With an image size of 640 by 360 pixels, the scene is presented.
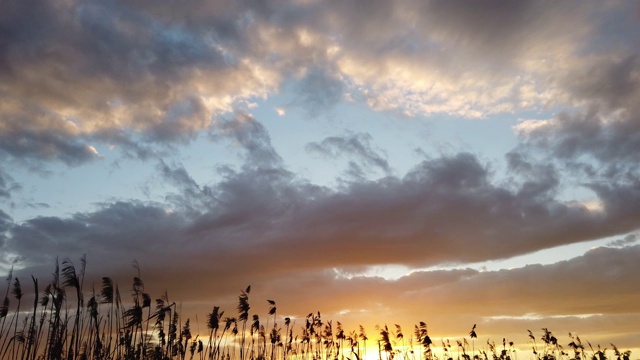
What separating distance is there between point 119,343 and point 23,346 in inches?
194

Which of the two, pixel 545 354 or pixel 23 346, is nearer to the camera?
pixel 23 346

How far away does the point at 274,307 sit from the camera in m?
30.1

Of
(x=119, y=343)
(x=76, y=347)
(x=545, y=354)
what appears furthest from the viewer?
(x=545, y=354)

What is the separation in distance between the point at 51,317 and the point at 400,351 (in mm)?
21330

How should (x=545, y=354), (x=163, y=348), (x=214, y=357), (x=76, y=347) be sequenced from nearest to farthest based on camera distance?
(x=76, y=347) → (x=163, y=348) → (x=214, y=357) → (x=545, y=354)

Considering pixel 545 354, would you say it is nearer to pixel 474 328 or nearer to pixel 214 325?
pixel 474 328

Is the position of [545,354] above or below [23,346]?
below

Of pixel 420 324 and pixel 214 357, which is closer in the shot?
pixel 214 357

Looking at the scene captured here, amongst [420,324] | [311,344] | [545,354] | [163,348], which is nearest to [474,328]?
[420,324]

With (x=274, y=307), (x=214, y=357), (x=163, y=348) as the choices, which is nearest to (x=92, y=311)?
(x=163, y=348)

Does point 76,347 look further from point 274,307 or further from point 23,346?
point 274,307

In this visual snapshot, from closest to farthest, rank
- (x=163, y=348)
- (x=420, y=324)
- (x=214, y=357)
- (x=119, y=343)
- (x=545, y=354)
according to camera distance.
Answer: (x=119, y=343) < (x=163, y=348) < (x=214, y=357) < (x=420, y=324) < (x=545, y=354)

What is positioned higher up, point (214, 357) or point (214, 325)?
point (214, 325)

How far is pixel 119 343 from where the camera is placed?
2236 cm
